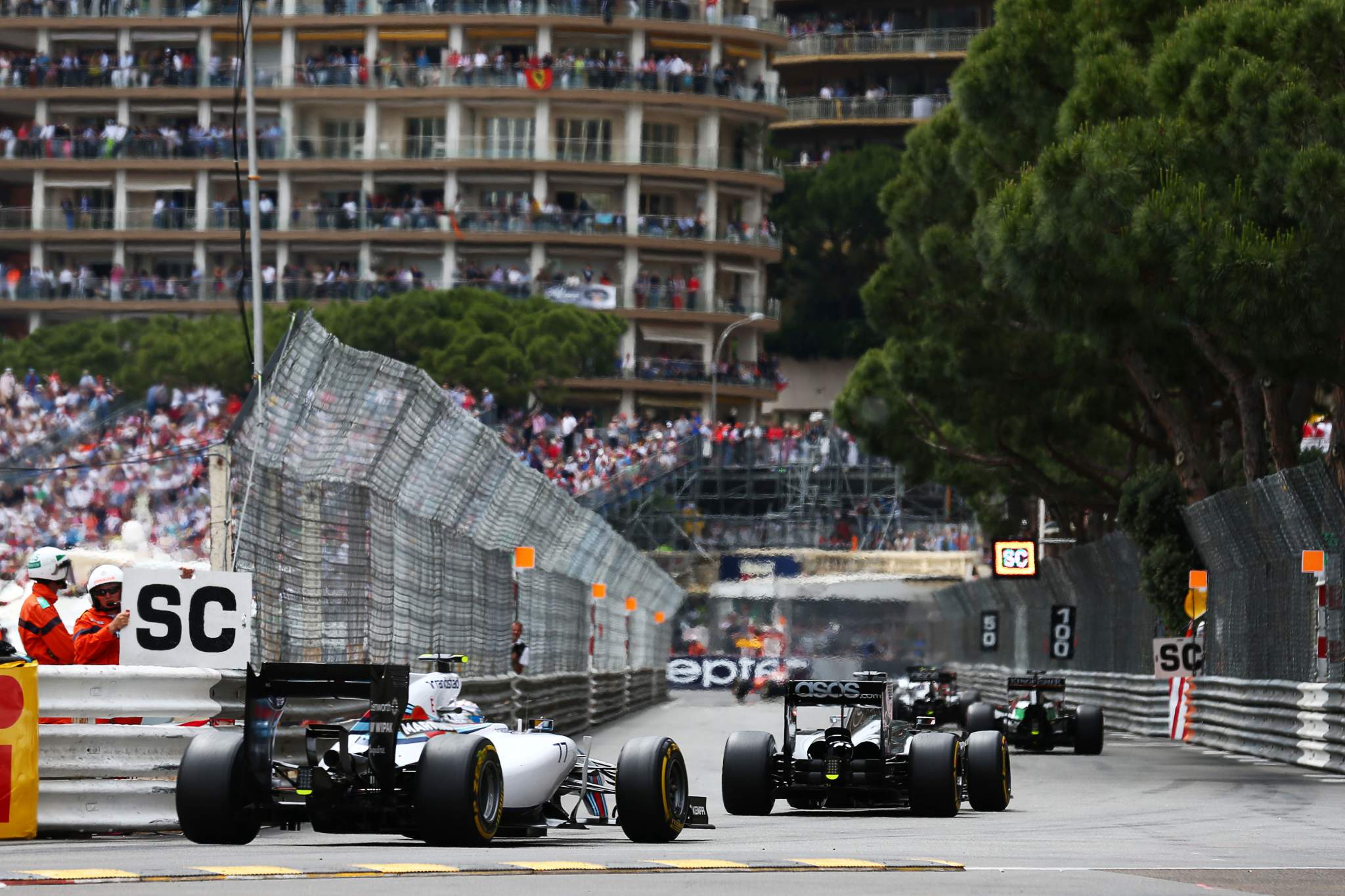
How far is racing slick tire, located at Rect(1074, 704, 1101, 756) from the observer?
86.8 ft

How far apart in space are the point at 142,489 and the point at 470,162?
51288mm

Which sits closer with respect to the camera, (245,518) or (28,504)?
(245,518)

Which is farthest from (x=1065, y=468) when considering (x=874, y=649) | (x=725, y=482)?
(x=725, y=482)

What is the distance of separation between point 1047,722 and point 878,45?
9176cm

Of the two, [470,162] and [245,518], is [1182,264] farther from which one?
[470,162]

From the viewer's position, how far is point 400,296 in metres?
84.3

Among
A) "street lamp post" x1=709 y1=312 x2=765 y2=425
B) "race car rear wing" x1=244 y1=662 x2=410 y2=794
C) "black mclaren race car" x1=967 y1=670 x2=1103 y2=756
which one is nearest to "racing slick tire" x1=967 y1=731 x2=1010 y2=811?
"race car rear wing" x1=244 y1=662 x2=410 y2=794

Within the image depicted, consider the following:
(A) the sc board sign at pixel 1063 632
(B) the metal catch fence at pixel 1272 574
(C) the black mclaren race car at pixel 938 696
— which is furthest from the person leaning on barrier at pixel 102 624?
(A) the sc board sign at pixel 1063 632

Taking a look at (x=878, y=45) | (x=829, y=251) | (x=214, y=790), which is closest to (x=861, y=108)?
(x=878, y=45)

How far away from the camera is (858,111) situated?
383ft

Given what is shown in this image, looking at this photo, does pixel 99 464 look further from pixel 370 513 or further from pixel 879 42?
pixel 879 42

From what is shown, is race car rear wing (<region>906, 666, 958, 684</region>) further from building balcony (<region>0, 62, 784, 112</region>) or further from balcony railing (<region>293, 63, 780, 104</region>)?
building balcony (<region>0, 62, 784, 112</region>)

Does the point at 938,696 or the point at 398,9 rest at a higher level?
the point at 398,9

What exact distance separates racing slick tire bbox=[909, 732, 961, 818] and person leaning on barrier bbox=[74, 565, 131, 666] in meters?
5.29
